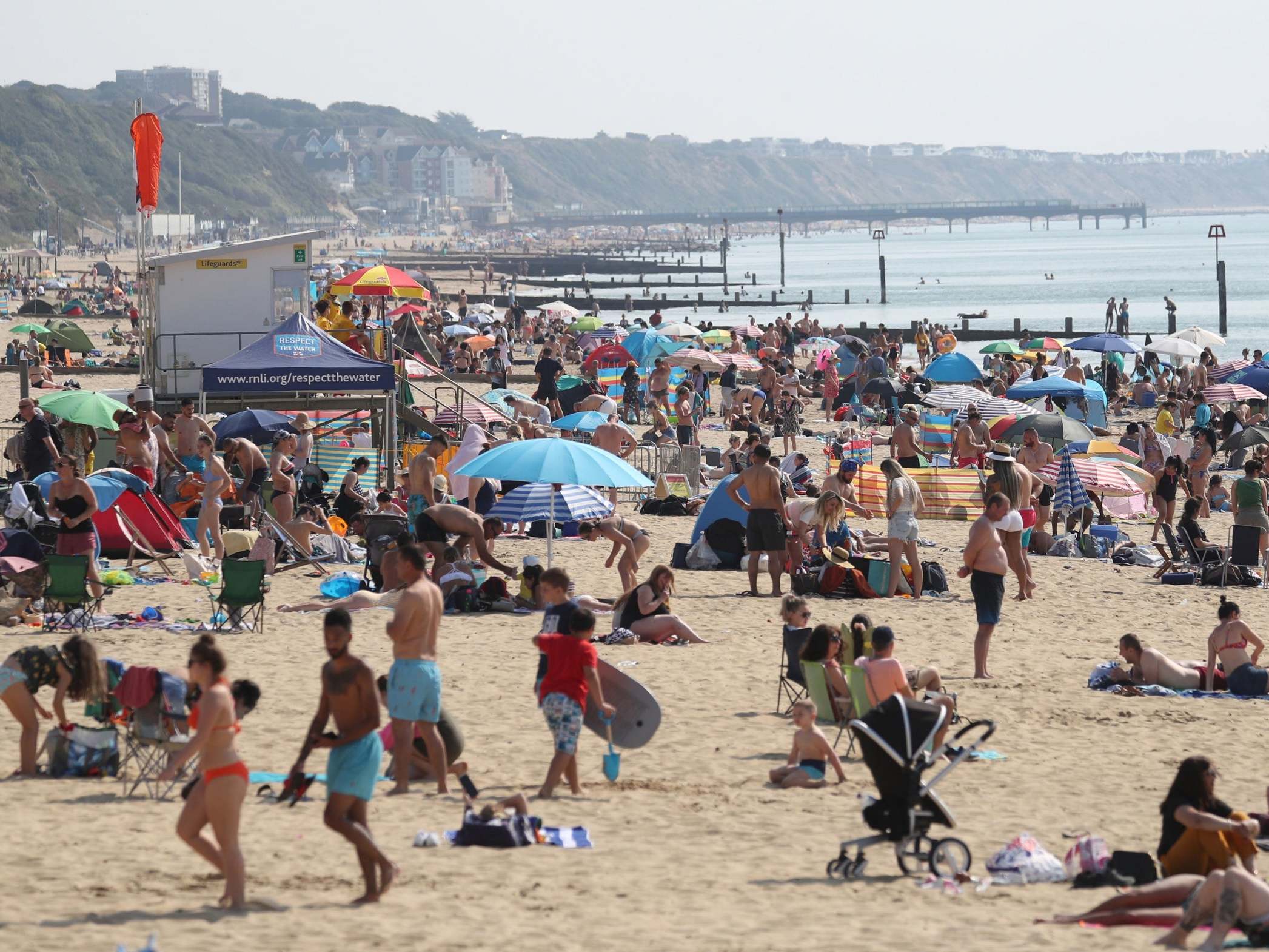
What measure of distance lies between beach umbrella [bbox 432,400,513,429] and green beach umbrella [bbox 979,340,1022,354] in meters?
18.5

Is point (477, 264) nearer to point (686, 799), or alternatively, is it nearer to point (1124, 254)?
point (1124, 254)

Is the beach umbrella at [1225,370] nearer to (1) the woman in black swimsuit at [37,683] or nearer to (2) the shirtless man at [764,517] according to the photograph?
(2) the shirtless man at [764,517]

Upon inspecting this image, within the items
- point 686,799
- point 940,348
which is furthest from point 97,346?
point 686,799

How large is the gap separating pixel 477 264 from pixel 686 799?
394 feet

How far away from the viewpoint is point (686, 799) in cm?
797

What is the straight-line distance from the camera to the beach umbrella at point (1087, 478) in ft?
52.9

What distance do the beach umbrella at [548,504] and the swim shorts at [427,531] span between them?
107cm

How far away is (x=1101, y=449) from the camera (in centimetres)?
1830

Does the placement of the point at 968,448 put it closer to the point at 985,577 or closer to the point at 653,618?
the point at 653,618

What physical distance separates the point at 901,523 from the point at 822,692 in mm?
4140

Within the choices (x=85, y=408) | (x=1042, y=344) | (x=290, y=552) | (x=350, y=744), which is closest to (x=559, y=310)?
(x=1042, y=344)

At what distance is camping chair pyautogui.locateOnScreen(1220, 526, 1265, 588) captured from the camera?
1470 centimetres

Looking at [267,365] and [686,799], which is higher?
[267,365]

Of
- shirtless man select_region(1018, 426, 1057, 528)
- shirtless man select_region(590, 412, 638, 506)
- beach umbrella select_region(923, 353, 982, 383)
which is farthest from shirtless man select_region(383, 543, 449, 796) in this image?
beach umbrella select_region(923, 353, 982, 383)
